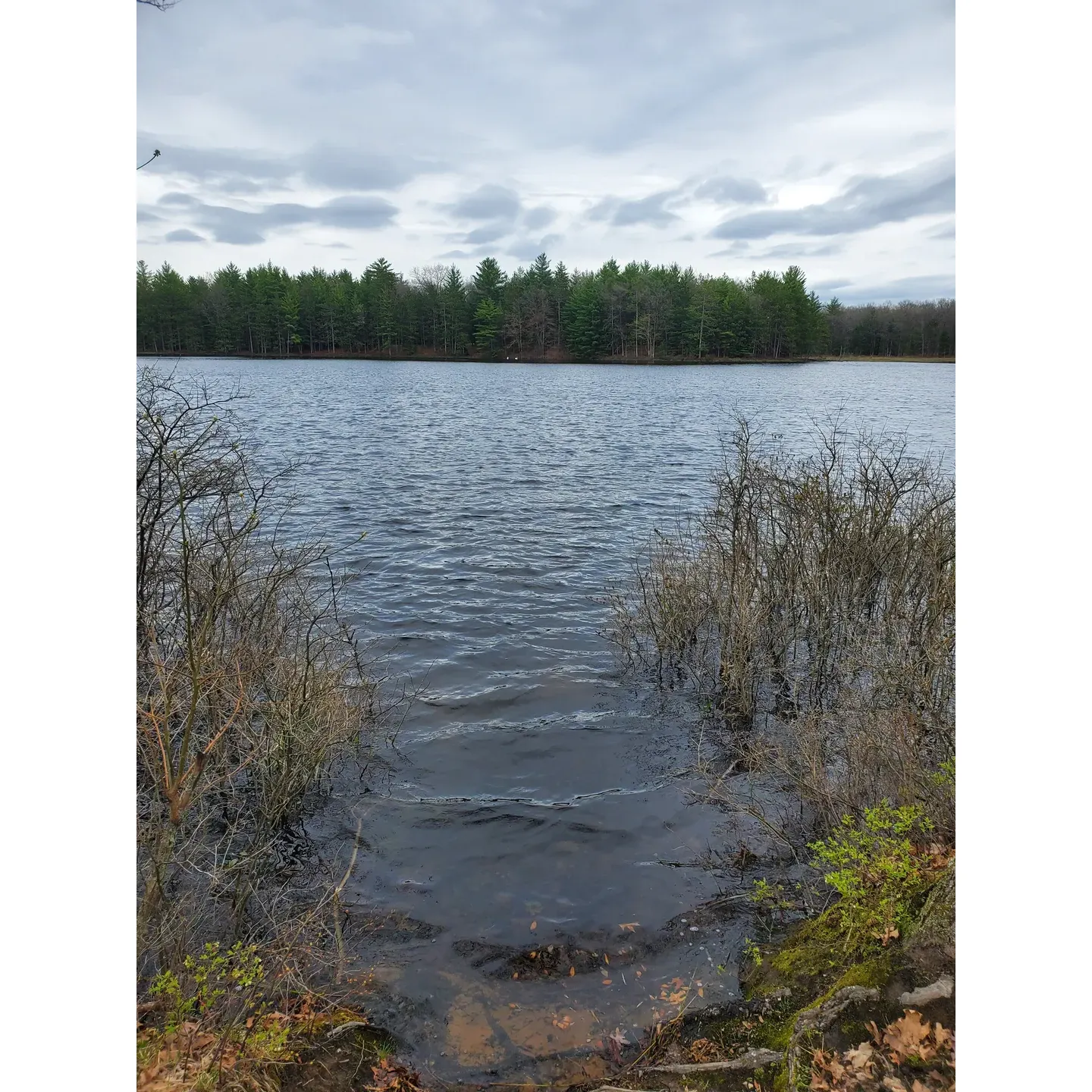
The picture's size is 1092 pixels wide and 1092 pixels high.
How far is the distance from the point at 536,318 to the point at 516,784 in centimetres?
10164

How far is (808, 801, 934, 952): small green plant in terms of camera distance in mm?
7074

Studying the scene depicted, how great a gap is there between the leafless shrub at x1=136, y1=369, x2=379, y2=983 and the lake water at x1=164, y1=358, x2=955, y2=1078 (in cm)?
97

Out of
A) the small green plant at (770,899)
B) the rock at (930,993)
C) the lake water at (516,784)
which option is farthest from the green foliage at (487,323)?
the rock at (930,993)

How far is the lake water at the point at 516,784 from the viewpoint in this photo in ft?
25.8

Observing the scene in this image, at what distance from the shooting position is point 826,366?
99688mm

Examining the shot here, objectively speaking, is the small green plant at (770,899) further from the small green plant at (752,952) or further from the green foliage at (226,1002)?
the green foliage at (226,1002)

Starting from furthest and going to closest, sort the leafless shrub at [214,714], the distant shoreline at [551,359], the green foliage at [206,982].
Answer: the distant shoreline at [551,359], the leafless shrub at [214,714], the green foliage at [206,982]

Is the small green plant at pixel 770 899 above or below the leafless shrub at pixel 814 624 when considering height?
below

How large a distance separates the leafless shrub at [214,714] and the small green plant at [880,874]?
5.49m

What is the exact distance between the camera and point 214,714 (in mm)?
10211
